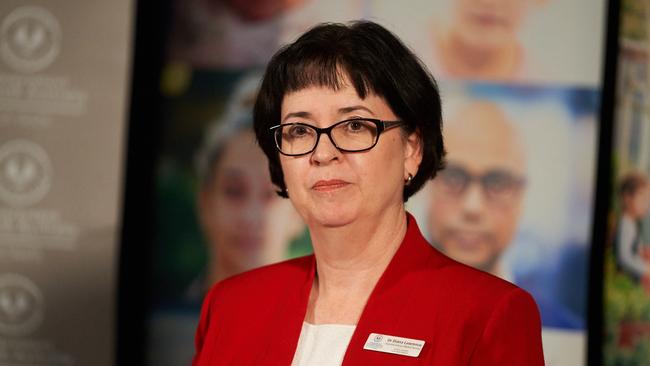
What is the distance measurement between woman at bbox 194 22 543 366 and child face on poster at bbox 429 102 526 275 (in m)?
1.52

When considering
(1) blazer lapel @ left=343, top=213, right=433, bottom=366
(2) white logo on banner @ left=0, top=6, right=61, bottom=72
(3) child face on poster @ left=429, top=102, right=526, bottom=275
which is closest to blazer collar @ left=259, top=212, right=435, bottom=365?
(1) blazer lapel @ left=343, top=213, right=433, bottom=366

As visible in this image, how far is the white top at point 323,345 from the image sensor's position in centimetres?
189

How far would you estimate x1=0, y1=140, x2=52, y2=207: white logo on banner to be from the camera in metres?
3.51

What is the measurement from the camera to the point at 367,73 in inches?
75.2

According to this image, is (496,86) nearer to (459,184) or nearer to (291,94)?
(459,184)

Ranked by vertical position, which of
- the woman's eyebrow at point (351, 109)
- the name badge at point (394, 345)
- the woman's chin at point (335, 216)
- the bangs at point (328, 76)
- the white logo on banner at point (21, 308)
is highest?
the bangs at point (328, 76)

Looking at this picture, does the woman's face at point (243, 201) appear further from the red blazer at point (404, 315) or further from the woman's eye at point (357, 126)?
the woman's eye at point (357, 126)

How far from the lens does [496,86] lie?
3.64 m

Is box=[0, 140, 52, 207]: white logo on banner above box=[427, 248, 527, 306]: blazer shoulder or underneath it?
above

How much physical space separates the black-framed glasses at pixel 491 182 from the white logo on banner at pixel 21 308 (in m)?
1.77

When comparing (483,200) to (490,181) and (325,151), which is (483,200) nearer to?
(490,181)

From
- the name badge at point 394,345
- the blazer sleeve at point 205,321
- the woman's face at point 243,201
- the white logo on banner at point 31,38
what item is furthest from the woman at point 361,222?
the white logo on banner at point 31,38

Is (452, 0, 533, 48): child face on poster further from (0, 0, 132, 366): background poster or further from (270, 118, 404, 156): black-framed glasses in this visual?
(270, 118, 404, 156): black-framed glasses

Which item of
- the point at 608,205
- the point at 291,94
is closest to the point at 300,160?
the point at 291,94
